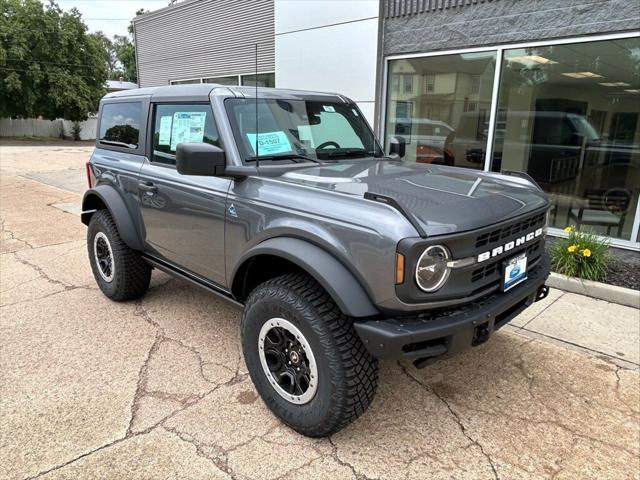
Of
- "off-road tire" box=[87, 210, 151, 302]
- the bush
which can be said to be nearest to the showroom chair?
the bush

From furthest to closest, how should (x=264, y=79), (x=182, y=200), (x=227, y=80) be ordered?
(x=227, y=80), (x=264, y=79), (x=182, y=200)

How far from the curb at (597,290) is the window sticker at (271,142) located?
130 inches

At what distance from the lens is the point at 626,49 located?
513 cm

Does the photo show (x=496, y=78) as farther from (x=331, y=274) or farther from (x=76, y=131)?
(x=76, y=131)

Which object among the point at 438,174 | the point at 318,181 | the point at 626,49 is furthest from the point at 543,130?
the point at 318,181

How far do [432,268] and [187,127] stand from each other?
6.92 ft

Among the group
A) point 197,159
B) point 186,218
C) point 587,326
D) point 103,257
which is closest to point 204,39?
point 103,257

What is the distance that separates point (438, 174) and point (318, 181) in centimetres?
93

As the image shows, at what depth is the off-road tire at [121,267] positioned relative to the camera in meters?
4.00

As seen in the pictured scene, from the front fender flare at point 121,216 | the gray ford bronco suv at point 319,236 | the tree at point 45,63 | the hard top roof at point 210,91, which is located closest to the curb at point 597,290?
the gray ford bronco suv at point 319,236

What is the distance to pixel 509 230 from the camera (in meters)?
2.55

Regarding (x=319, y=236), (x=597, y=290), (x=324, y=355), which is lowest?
(x=597, y=290)

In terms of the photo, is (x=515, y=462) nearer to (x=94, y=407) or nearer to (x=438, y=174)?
(x=438, y=174)

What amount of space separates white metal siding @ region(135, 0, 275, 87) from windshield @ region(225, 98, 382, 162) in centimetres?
656
